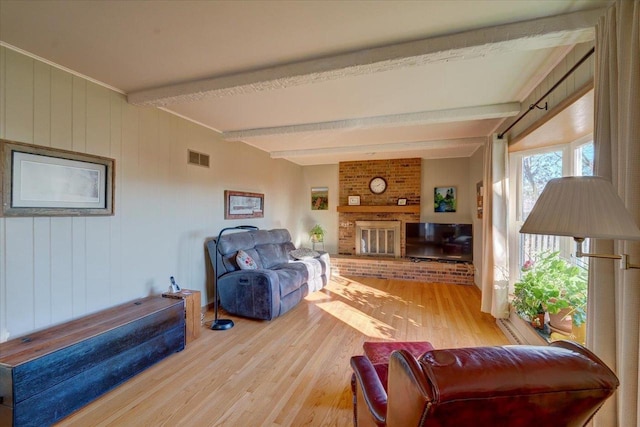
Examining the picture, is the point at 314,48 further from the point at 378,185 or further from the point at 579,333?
the point at 378,185

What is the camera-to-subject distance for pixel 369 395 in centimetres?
122

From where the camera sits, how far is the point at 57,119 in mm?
2135

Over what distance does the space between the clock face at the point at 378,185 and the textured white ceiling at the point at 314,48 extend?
3039mm

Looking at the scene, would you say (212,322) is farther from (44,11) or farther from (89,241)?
(44,11)

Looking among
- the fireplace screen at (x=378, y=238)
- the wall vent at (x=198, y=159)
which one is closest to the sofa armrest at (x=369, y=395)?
the wall vent at (x=198, y=159)

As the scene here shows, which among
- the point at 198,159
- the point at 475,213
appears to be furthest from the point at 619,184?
the point at 475,213

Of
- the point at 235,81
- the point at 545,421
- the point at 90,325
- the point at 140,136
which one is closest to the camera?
the point at 545,421

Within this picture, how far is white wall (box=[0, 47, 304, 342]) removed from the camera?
1.93 metres

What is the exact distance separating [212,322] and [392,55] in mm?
3318

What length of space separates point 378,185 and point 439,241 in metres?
1.74

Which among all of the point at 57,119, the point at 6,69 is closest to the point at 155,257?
the point at 57,119

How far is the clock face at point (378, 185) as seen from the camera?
607 cm

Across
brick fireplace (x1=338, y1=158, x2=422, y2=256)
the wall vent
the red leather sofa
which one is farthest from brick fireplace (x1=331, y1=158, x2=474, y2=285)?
the red leather sofa

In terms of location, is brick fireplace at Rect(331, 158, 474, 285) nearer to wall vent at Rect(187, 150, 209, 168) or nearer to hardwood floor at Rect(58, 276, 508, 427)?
hardwood floor at Rect(58, 276, 508, 427)
